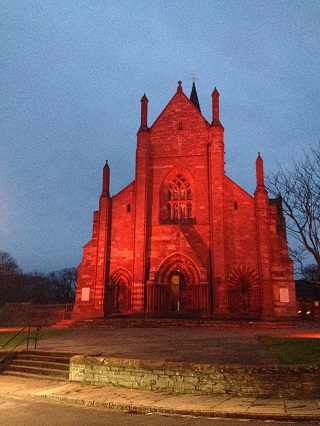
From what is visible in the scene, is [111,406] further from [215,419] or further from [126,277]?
[126,277]

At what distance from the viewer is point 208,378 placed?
987cm

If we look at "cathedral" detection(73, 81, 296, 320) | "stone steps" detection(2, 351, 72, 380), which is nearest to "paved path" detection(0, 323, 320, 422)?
"stone steps" detection(2, 351, 72, 380)

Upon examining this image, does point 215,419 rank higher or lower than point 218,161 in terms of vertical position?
lower

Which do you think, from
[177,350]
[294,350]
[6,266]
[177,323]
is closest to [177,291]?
[177,323]

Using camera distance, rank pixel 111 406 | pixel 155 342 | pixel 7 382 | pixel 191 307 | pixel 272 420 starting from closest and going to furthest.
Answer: pixel 272 420 < pixel 111 406 < pixel 7 382 < pixel 155 342 < pixel 191 307

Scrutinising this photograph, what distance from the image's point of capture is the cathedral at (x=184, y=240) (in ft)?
91.7

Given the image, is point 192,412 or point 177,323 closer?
point 192,412

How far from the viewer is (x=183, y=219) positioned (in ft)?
102

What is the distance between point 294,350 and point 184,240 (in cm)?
1623

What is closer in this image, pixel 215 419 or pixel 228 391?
pixel 215 419

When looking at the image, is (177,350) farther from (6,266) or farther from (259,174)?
(6,266)

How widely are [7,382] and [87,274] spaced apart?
18.3 metres

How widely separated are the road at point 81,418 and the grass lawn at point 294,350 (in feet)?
11.7

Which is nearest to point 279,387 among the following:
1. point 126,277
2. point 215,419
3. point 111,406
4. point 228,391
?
point 228,391
